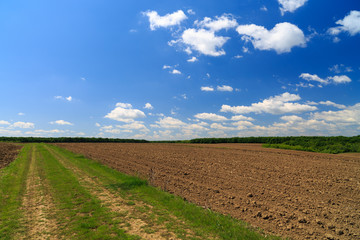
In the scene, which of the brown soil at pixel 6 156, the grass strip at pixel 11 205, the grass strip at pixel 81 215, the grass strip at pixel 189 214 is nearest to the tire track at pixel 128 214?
the grass strip at pixel 81 215

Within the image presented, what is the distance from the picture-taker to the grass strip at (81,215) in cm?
670

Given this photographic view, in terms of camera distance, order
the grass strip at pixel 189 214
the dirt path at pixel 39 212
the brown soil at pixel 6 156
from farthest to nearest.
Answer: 1. the brown soil at pixel 6 156
2. the dirt path at pixel 39 212
3. the grass strip at pixel 189 214

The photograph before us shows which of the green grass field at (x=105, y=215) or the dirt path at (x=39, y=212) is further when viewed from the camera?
the dirt path at (x=39, y=212)

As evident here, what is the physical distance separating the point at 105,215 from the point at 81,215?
1.01m

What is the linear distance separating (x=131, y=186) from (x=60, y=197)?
12.8 feet

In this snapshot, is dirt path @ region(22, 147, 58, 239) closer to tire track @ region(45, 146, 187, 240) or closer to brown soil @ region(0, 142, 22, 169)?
tire track @ region(45, 146, 187, 240)

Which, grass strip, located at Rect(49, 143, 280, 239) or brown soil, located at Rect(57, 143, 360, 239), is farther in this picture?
brown soil, located at Rect(57, 143, 360, 239)

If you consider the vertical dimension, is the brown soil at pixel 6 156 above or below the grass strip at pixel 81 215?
above

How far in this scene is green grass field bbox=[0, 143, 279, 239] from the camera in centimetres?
673

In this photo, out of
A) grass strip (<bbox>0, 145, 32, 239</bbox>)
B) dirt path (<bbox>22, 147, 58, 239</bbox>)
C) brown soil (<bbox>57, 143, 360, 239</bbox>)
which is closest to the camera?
dirt path (<bbox>22, 147, 58, 239</bbox>)

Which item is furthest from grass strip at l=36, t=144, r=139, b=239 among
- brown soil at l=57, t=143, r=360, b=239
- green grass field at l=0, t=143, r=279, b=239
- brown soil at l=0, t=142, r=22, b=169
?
brown soil at l=0, t=142, r=22, b=169

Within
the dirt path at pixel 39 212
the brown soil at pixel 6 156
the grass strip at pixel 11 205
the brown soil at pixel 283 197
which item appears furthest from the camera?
the brown soil at pixel 6 156

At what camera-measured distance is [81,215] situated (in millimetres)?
8258

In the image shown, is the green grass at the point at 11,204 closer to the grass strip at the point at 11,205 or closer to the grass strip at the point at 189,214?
the grass strip at the point at 11,205
